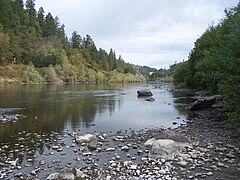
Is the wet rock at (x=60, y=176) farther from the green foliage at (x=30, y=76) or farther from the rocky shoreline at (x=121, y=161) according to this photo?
the green foliage at (x=30, y=76)

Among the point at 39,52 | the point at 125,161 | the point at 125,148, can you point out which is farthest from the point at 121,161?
the point at 39,52

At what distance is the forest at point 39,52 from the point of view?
113188 millimetres

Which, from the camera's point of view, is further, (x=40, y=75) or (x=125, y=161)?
(x=40, y=75)

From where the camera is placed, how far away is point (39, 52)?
449 feet

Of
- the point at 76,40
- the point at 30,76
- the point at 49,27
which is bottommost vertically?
the point at 30,76

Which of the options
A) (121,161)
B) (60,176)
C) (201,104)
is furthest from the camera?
(201,104)

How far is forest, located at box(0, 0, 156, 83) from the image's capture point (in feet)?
371

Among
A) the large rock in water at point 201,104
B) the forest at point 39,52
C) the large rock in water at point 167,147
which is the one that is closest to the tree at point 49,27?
the forest at point 39,52

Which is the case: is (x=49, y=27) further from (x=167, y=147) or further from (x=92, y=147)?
(x=167, y=147)

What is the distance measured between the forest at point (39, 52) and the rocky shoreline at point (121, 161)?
94.0 meters

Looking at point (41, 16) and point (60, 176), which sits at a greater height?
point (41, 16)

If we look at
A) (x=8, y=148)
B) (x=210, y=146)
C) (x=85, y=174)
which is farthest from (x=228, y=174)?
(x=8, y=148)

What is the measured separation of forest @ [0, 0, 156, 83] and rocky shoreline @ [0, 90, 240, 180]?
308 ft

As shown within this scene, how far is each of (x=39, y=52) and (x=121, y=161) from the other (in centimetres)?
13335
